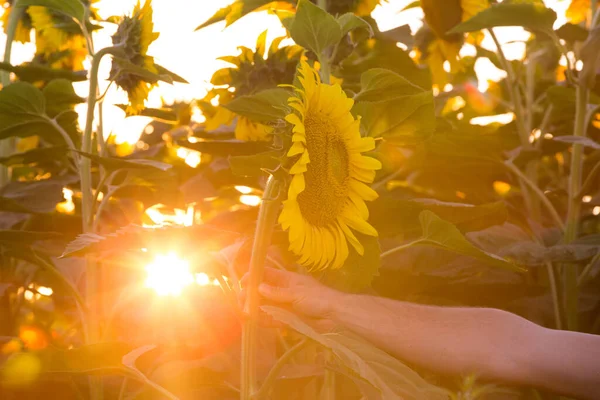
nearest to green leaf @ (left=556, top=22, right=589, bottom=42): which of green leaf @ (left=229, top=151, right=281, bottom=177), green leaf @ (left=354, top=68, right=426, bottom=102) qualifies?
green leaf @ (left=354, top=68, right=426, bottom=102)

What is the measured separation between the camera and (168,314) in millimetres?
1526

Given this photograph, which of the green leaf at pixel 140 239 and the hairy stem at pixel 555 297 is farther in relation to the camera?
the hairy stem at pixel 555 297

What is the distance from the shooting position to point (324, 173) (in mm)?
950

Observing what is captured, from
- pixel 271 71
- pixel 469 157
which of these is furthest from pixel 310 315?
pixel 469 157

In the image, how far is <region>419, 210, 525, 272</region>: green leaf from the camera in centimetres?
107

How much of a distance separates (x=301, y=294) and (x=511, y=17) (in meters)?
1.00

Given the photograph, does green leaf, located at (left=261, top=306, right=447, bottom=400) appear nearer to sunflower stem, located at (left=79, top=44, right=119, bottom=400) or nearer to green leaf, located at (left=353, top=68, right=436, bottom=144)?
green leaf, located at (left=353, top=68, right=436, bottom=144)

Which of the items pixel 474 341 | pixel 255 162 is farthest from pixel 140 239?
pixel 474 341

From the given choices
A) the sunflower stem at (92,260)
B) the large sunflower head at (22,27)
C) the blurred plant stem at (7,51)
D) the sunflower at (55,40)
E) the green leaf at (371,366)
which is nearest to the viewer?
the green leaf at (371,366)

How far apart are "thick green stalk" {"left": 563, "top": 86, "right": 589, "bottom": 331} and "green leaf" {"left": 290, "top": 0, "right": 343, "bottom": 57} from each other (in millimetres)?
1018

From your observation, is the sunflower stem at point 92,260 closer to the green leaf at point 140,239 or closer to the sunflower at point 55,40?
the sunflower at point 55,40

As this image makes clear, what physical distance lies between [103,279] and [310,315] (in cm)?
72

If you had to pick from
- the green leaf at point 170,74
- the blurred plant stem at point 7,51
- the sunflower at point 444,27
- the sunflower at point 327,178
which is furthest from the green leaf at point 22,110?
the sunflower at point 444,27

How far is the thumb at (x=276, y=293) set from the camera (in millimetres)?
1047
